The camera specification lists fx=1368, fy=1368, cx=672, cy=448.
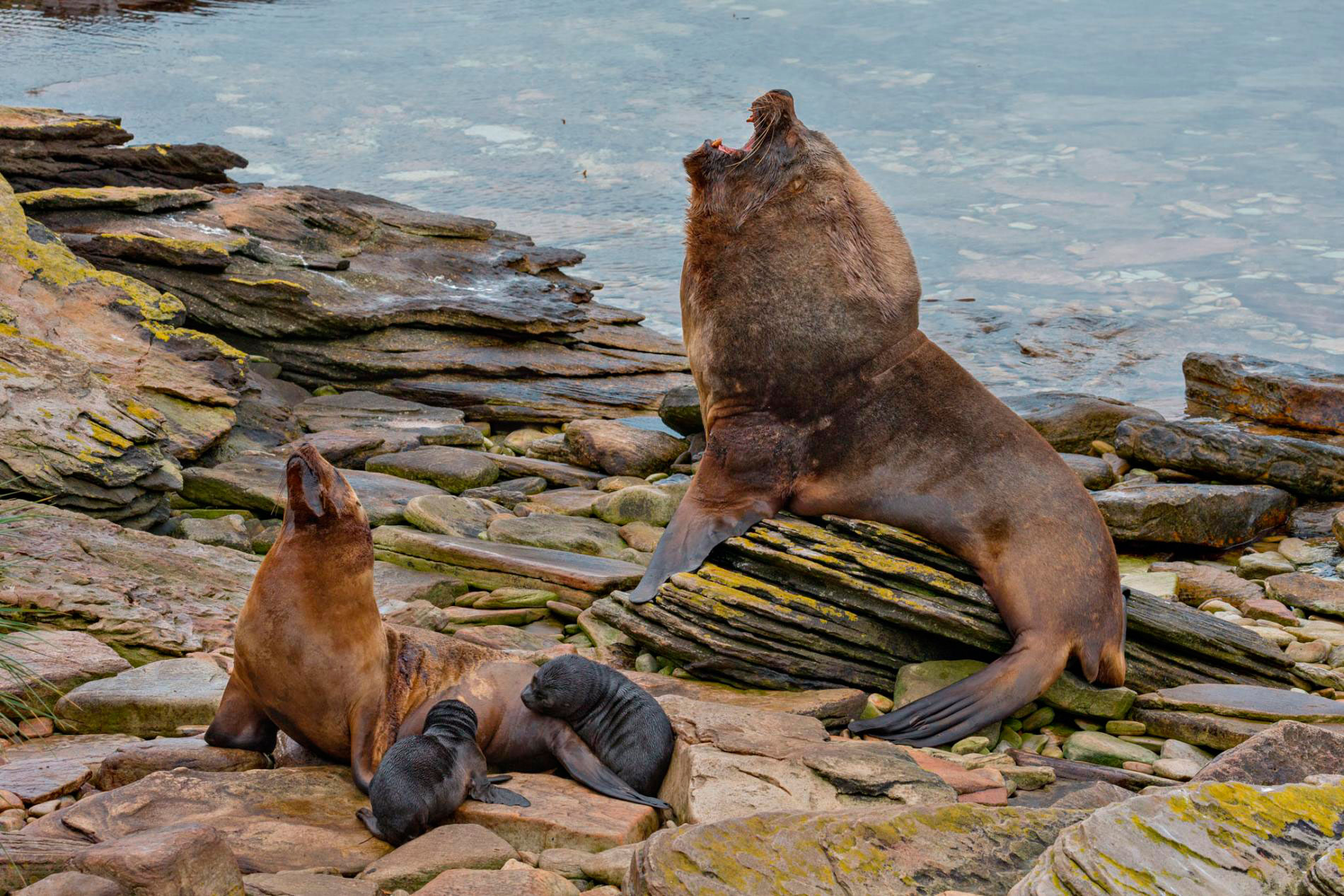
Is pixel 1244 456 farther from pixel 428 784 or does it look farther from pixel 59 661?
pixel 59 661

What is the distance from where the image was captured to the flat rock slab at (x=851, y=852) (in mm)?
3139

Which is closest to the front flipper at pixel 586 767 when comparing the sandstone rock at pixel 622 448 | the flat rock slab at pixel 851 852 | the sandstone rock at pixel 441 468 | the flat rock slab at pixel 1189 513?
the flat rock slab at pixel 851 852

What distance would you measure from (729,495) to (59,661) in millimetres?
2820

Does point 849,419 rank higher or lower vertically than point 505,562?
higher

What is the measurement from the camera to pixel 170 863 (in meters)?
3.20

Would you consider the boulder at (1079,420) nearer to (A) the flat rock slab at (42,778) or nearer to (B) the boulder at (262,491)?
(B) the boulder at (262,491)

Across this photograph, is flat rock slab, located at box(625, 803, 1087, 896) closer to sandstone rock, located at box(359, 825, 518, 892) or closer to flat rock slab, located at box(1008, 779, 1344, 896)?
flat rock slab, located at box(1008, 779, 1344, 896)

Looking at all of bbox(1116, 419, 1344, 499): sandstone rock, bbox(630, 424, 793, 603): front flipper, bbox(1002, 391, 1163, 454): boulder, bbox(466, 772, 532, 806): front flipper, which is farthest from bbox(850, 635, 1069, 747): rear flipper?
bbox(1002, 391, 1163, 454): boulder

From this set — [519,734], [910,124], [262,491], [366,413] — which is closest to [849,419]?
[519,734]

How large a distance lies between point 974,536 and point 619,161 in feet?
41.3

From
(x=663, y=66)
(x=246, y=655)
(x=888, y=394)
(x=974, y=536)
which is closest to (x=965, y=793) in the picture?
(x=974, y=536)

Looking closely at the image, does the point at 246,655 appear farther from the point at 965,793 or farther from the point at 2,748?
the point at 965,793

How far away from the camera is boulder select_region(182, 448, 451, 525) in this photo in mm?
7742

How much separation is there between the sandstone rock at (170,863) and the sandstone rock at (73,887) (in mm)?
44
